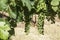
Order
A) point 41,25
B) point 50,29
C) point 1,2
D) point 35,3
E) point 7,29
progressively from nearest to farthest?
point 7,29 < point 1,2 < point 35,3 < point 41,25 < point 50,29

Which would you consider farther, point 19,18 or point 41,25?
point 41,25

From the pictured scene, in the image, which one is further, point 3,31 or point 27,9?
point 27,9

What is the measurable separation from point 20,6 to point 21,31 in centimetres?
761

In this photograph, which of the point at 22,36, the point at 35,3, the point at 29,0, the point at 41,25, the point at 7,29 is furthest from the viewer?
the point at 22,36

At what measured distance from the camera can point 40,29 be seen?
5.39 feet

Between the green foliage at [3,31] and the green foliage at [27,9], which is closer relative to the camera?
the green foliage at [3,31]

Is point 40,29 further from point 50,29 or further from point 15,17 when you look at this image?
point 50,29

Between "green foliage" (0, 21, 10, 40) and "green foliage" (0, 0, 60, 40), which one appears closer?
"green foliage" (0, 21, 10, 40)

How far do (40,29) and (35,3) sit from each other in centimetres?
21

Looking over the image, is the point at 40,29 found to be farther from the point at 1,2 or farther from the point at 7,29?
the point at 7,29

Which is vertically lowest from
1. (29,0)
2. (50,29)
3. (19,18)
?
(50,29)

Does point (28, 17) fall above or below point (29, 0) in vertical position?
below

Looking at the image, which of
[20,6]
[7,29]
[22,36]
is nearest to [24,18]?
[20,6]

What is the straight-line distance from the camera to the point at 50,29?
34.3 ft
